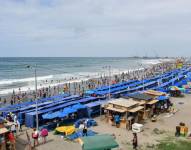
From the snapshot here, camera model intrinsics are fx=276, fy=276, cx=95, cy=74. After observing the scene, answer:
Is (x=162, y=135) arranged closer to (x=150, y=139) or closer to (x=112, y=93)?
(x=150, y=139)

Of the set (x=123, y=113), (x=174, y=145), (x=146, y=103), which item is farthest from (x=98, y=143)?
(x=146, y=103)

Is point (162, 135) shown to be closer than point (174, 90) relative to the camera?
Yes

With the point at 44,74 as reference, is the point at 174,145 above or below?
below

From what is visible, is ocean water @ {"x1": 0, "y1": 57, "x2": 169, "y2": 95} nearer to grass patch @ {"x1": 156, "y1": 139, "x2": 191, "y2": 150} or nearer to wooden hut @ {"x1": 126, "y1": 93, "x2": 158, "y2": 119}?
wooden hut @ {"x1": 126, "y1": 93, "x2": 158, "y2": 119}

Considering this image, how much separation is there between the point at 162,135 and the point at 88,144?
8795 millimetres

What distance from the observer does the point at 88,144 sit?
40.8 feet

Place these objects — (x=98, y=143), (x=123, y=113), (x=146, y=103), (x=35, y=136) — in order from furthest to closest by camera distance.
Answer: (x=146, y=103) < (x=123, y=113) < (x=35, y=136) < (x=98, y=143)

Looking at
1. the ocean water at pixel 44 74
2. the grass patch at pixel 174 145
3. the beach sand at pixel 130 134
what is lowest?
the beach sand at pixel 130 134

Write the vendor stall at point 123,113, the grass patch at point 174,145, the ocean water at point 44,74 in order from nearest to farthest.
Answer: the grass patch at point 174,145
the vendor stall at point 123,113
the ocean water at point 44,74

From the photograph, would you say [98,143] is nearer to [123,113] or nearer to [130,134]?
[130,134]

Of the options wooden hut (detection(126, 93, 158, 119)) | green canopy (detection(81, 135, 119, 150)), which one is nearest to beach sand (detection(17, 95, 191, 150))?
wooden hut (detection(126, 93, 158, 119))

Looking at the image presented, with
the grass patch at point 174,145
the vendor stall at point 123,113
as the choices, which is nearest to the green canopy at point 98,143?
the grass patch at point 174,145

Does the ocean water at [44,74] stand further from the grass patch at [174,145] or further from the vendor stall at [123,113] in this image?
the grass patch at [174,145]

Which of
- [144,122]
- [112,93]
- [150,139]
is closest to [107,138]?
[150,139]
